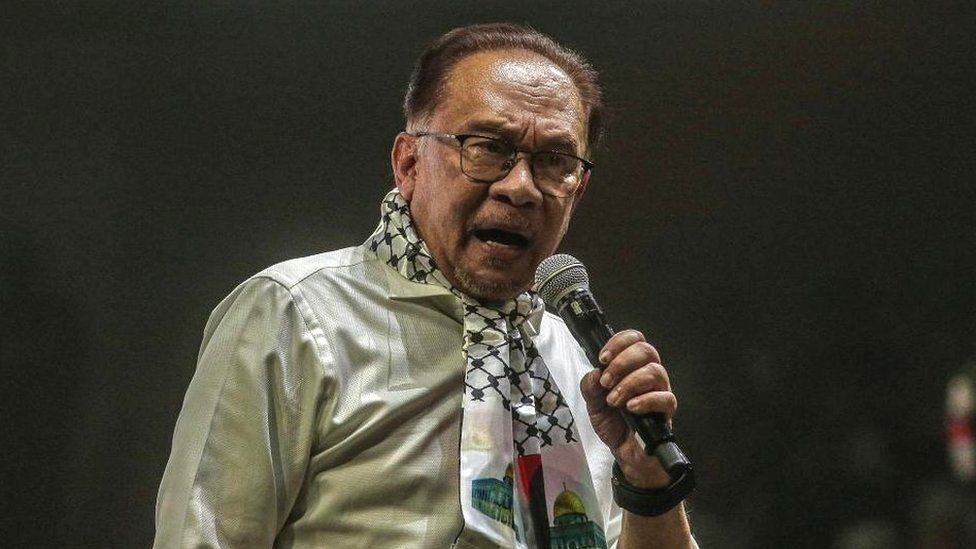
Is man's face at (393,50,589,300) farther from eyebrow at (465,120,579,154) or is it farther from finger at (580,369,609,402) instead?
finger at (580,369,609,402)

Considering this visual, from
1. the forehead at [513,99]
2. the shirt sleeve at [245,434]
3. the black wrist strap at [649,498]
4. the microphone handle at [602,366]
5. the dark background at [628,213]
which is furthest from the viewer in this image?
the dark background at [628,213]

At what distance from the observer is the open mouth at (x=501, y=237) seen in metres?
1.59

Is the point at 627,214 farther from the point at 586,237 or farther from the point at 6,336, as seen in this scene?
the point at 6,336

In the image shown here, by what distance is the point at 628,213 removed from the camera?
96.4 inches

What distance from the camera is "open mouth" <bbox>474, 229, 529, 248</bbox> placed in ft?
5.21

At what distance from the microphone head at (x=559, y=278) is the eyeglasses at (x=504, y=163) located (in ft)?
0.47

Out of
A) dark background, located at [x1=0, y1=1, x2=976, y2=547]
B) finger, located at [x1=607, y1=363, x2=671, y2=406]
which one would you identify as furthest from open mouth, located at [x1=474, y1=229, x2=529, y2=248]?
dark background, located at [x1=0, y1=1, x2=976, y2=547]

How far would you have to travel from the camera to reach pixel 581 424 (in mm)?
1723

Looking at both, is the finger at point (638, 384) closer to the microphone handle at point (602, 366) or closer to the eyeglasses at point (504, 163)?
the microphone handle at point (602, 366)

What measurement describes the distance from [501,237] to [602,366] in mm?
311

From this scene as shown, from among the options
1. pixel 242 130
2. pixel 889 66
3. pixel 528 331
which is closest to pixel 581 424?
pixel 528 331

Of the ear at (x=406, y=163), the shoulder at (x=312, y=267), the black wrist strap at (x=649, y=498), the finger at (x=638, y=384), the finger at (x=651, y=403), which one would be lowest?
the black wrist strap at (x=649, y=498)

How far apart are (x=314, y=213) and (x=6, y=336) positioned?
0.62 metres

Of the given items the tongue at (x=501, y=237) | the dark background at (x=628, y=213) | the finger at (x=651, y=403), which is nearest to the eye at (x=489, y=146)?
the tongue at (x=501, y=237)
